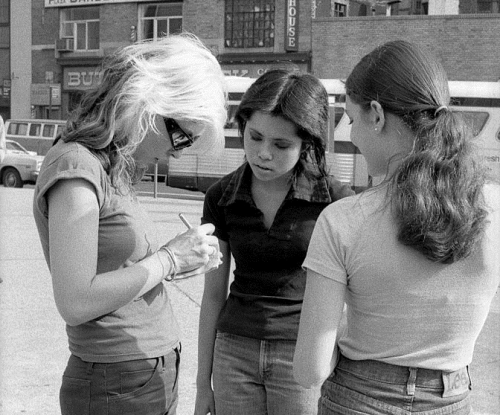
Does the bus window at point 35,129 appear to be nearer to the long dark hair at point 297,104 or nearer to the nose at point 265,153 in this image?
the long dark hair at point 297,104

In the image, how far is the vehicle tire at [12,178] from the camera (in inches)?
774

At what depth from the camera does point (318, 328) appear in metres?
1.69

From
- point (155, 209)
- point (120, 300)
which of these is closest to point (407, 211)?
point (120, 300)

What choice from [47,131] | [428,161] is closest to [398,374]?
[428,161]

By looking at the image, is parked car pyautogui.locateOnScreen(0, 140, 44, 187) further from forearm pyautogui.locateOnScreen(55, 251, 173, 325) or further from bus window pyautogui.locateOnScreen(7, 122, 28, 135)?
forearm pyautogui.locateOnScreen(55, 251, 173, 325)

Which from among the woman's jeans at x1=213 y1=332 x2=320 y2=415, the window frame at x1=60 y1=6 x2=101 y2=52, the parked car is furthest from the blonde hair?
the window frame at x1=60 y1=6 x2=101 y2=52

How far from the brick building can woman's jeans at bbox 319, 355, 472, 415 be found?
1968cm

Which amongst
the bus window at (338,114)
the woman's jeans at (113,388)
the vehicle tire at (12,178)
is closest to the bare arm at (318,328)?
the woman's jeans at (113,388)

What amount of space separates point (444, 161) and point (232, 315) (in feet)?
3.30

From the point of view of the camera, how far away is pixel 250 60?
93.8 ft

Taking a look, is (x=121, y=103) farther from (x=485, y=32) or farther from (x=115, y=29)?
(x=115, y=29)

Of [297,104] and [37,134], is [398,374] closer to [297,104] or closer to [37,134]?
[297,104]

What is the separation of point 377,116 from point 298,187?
2.44ft

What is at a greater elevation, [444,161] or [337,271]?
[444,161]
